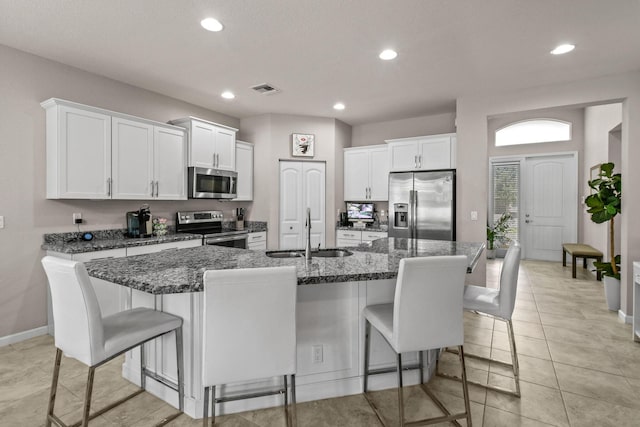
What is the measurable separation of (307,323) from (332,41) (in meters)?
2.40

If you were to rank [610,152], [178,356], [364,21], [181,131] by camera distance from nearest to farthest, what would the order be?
[178,356] → [364,21] → [181,131] → [610,152]

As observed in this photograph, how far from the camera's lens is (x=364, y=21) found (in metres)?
2.60

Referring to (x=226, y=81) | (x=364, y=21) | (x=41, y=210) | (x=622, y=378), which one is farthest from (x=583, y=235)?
(x=41, y=210)

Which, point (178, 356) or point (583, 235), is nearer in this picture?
point (178, 356)

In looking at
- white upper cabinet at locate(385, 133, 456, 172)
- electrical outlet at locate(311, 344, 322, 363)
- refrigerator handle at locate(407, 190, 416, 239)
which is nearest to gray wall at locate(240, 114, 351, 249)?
white upper cabinet at locate(385, 133, 456, 172)

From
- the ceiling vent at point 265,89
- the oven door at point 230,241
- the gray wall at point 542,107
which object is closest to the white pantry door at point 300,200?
the oven door at point 230,241

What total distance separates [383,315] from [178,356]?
1204mm

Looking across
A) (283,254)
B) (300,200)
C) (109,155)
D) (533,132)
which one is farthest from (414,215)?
(533,132)

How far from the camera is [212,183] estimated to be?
15.1 ft

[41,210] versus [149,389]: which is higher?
[41,210]

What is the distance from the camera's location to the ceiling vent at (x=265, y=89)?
400cm

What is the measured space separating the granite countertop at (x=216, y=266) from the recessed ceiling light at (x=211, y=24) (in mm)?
1826

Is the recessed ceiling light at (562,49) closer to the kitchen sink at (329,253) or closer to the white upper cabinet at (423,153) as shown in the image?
→ the white upper cabinet at (423,153)

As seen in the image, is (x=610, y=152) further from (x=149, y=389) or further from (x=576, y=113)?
(x=149, y=389)
